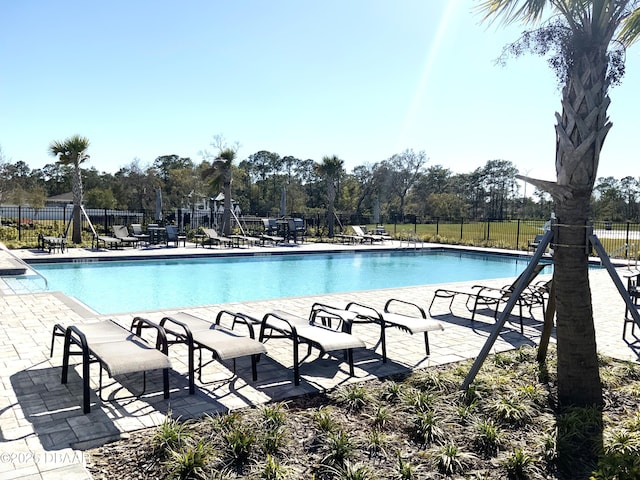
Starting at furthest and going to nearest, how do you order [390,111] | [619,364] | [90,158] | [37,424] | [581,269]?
[90,158], [390,111], [619,364], [581,269], [37,424]

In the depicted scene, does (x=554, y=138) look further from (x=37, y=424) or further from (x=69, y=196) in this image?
(x=69, y=196)

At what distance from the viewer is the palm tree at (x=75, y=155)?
16328mm

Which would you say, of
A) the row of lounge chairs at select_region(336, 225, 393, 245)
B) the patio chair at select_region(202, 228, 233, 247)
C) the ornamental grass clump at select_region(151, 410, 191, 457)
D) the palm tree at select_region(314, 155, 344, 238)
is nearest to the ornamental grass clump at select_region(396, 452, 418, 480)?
the ornamental grass clump at select_region(151, 410, 191, 457)

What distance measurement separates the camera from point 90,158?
55.1 ft

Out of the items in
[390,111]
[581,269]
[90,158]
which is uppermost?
[390,111]

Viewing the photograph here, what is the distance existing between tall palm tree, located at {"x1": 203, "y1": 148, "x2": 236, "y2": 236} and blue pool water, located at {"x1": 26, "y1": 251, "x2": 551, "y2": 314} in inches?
233

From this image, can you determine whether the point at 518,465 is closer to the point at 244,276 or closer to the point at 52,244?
the point at 244,276

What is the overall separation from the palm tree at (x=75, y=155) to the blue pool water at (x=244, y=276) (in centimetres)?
434

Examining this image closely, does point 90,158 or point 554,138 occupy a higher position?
point 90,158

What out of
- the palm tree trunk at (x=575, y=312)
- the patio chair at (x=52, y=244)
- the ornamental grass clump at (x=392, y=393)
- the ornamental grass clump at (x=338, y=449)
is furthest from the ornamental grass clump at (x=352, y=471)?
the patio chair at (x=52, y=244)

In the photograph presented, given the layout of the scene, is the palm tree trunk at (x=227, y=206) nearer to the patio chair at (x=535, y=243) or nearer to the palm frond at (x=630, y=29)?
the patio chair at (x=535, y=243)

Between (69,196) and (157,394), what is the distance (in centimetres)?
4555

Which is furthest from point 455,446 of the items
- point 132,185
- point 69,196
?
point 69,196

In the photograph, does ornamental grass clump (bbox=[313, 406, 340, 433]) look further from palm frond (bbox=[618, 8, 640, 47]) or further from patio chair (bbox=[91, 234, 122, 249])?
patio chair (bbox=[91, 234, 122, 249])
